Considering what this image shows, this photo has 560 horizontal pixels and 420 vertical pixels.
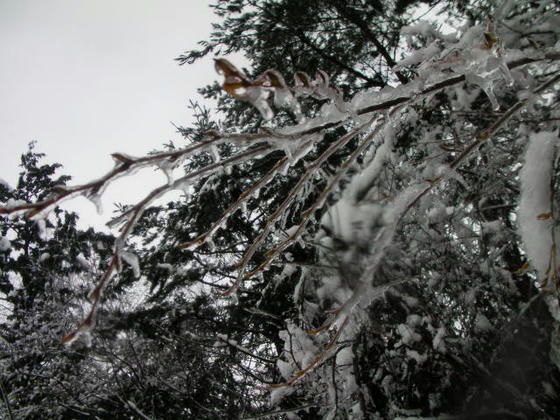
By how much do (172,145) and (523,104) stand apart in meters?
7.49

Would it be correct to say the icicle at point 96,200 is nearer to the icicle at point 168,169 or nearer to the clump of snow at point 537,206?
the icicle at point 168,169

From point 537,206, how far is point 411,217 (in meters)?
1.33

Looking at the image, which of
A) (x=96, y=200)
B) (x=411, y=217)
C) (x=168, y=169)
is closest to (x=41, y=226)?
(x=96, y=200)

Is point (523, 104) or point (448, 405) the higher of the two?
point (523, 104)

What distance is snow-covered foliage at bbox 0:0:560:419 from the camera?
0.85m

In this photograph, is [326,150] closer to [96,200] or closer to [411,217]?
[96,200]

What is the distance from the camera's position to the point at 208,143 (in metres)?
0.84

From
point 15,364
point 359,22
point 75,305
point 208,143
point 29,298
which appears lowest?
point 208,143

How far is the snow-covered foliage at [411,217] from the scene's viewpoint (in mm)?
851

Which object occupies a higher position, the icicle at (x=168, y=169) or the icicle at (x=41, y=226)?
the icicle at (x=168, y=169)

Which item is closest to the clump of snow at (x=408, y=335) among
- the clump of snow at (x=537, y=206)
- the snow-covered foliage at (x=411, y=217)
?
the snow-covered foliage at (x=411, y=217)

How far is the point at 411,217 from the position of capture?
2.25 m

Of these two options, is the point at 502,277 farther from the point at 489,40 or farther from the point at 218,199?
the point at 218,199

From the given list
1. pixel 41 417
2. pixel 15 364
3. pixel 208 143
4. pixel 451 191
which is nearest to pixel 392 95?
pixel 208 143
